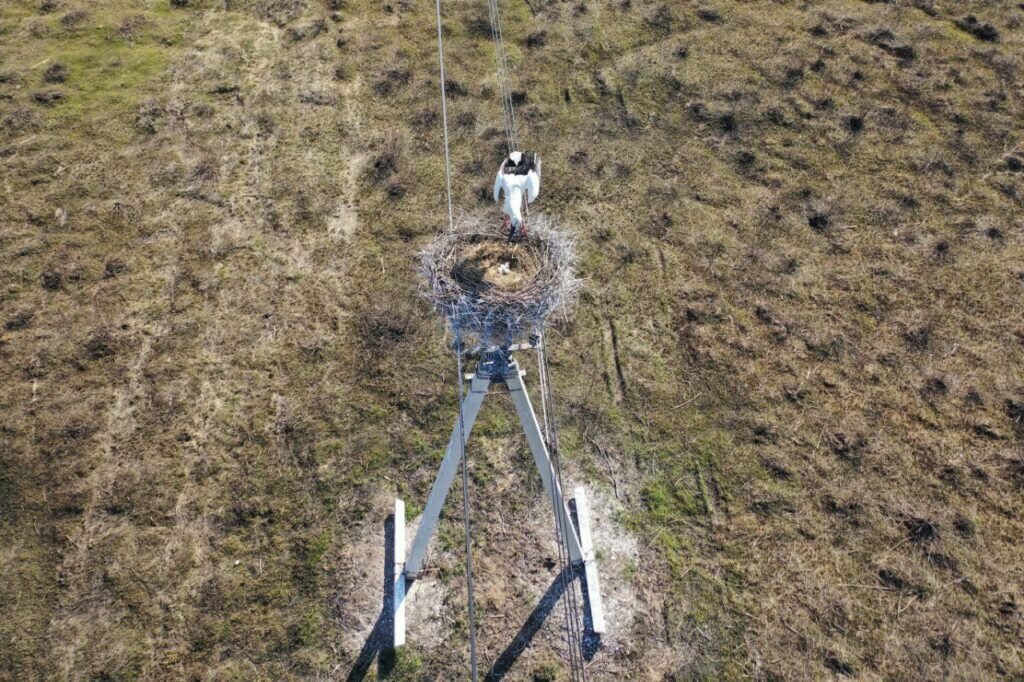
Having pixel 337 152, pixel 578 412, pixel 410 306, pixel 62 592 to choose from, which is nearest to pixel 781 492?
pixel 578 412

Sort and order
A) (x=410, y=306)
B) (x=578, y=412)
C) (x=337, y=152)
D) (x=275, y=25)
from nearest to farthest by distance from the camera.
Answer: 1. (x=578, y=412)
2. (x=410, y=306)
3. (x=337, y=152)
4. (x=275, y=25)

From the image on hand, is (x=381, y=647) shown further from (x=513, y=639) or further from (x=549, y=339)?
(x=549, y=339)

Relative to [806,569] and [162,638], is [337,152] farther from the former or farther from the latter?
[806,569]

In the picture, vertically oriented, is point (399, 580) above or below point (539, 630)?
above

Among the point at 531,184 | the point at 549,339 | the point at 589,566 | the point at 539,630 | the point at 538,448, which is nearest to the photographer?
the point at 531,184

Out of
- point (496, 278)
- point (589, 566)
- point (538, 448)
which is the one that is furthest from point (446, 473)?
point (589, 566)

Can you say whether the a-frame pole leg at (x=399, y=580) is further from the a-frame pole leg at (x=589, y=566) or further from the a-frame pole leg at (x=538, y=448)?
the a-frame pole leg at (x=589, y=566)
